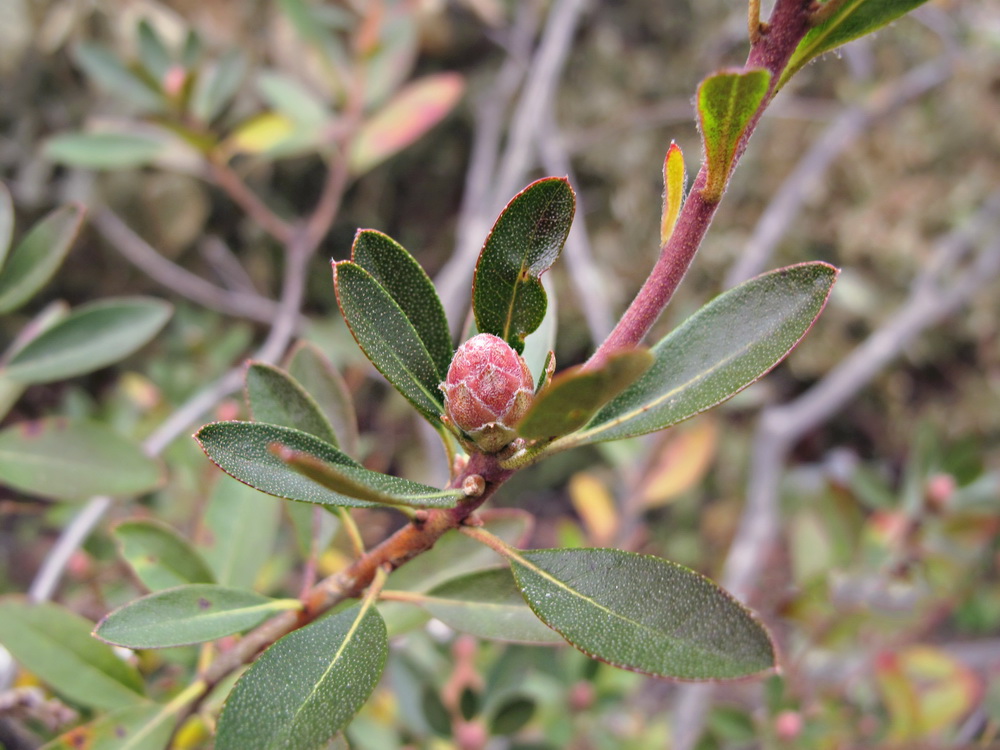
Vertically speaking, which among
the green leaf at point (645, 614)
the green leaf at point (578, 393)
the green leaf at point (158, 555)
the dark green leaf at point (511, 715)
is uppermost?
the green leaf at point (578, 393)

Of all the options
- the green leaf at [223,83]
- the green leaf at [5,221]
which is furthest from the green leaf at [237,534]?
the green leaf at [223,83]

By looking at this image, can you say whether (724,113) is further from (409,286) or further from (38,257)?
(38,257)

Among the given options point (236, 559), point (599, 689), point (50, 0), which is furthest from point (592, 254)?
point (236, 559)

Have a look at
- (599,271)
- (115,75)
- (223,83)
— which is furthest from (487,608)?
(599,271)

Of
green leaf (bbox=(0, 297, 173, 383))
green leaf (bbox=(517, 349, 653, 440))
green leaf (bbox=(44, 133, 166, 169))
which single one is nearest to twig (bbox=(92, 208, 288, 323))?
green leaf (bbox=(44, 133, 166, 169))

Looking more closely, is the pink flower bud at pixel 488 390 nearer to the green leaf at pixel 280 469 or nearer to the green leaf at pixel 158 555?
the green leaf at pixel 280 469

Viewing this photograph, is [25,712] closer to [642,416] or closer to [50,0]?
[642,416]

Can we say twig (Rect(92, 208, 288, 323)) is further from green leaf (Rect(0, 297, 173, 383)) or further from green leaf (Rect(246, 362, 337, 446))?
green leaf (Rect(246, 362, 337, 446))
